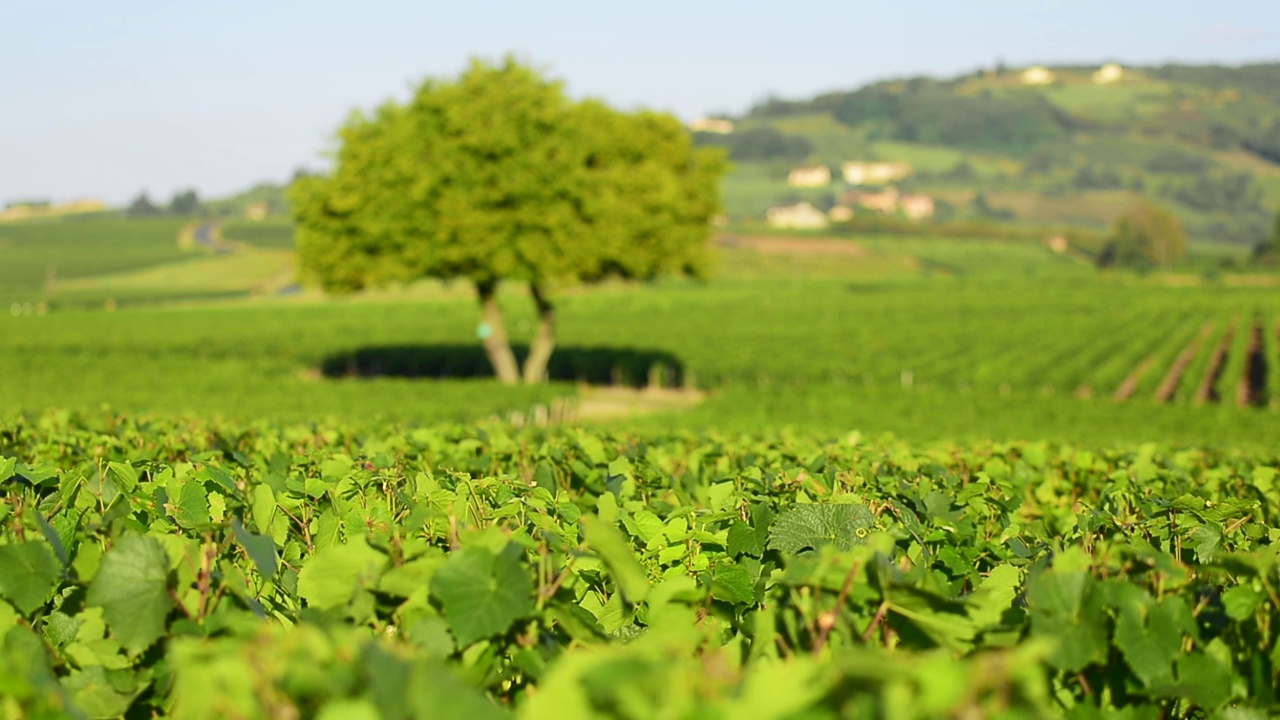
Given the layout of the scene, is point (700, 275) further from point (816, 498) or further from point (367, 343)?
point (816, 498)

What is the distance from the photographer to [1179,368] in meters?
50.8

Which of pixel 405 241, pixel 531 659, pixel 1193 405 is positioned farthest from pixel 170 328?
pixel 531 659

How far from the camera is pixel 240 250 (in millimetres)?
135875

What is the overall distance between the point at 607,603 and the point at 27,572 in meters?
1.40

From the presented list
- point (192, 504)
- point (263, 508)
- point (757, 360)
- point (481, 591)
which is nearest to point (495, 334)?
point (757, 360)

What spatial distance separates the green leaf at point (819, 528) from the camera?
3527 millimetres

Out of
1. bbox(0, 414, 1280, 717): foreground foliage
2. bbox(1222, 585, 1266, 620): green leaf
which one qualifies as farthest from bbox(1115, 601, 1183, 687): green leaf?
bbox(1222, 585, 1266, 620): green leaf

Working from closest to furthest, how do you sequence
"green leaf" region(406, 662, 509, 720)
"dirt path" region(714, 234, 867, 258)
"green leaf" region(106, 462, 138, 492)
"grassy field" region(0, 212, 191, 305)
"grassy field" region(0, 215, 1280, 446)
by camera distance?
"green leaf" region(406, 662, 509, 720) < "green leaf" region(106, 462, 138, 492) < "grassy field" region(0, 215, 1280, 446) < "grassy field" region(0, 212, 191, 305) < "dirt path" region(714, 234, 867, 258)

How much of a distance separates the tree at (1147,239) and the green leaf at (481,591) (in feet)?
491

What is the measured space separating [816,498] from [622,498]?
2.62 ft

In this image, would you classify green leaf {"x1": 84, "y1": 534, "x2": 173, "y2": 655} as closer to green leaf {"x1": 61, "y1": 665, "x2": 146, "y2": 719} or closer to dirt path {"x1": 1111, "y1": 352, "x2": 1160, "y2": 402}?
green leaf {"x1": 61, "y1": 665, "x2": 146, "y2": 719}

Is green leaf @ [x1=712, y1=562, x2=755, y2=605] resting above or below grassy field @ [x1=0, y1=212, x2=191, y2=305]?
above

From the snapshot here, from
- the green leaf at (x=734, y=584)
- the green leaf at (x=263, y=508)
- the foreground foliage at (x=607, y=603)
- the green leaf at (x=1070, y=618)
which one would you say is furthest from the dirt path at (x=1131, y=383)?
the green leaf at (x=1070, y=618)

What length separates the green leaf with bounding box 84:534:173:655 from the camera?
2.51 metres
